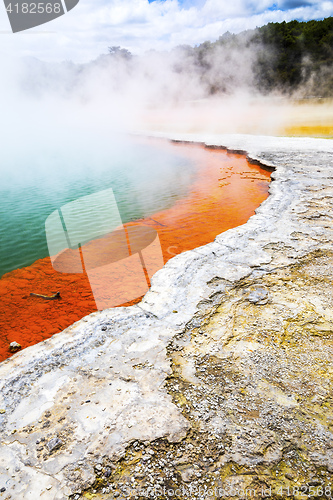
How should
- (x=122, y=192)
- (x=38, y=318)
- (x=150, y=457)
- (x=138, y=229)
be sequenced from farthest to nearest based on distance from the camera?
1. (x=122, y=192)
2. (x=138, y=229)
3. (x=38, y=318)
4. (x=150, y=457)

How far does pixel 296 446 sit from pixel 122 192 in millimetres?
5470

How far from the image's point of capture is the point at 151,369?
178cm

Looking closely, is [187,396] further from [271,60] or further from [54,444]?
[271,60]

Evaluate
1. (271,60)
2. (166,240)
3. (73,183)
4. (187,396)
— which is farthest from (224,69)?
(187,396)

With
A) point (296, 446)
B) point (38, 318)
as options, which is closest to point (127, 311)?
point (38, 318)

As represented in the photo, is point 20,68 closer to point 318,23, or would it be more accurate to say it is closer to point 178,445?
point 318,23

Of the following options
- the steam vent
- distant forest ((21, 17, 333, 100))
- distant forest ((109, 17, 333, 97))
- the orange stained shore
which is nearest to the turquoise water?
the orange stained shore

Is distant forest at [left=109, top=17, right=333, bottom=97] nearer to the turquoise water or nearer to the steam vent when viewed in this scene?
the turquoise water

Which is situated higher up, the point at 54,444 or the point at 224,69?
the point at 224,69

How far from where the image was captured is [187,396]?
5.25ft

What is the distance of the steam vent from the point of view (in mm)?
1265

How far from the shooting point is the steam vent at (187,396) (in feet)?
4.15

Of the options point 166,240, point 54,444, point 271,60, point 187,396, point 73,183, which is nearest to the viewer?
point 54,444

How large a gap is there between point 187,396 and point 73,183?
20.2 ft
